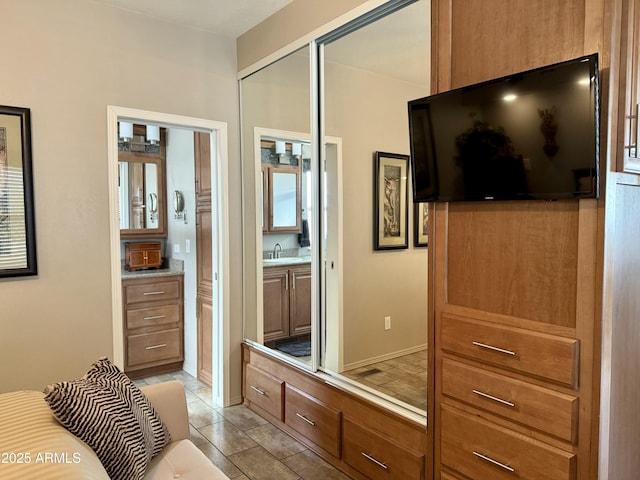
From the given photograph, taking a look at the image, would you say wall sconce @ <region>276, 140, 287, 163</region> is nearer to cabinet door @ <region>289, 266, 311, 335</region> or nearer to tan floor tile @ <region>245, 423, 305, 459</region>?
cabinet door @ <region>289, 266, 311, 335</region>

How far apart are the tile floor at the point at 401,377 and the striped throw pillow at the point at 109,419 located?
1176mm

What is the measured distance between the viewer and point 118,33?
2.89 meters

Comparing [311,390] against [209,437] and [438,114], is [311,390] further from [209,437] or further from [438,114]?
[438,114]

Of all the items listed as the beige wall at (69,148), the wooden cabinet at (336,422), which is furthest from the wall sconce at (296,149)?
the wooden cabinet at (336,422)

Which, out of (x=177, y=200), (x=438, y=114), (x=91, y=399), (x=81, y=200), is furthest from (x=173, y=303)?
(x=438, y=114)

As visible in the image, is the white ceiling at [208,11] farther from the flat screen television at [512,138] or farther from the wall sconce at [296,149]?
the flat screen television at [512,138]

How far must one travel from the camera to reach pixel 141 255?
4.30m

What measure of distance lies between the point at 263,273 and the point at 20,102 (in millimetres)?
1843

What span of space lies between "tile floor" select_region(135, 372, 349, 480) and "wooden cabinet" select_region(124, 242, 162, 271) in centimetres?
154

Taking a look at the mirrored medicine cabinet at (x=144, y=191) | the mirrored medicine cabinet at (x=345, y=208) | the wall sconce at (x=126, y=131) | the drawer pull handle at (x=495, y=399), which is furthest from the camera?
the mirrored medicine cabinet at (x=144, y=191)

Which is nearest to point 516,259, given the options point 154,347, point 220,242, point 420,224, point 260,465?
point 420,224

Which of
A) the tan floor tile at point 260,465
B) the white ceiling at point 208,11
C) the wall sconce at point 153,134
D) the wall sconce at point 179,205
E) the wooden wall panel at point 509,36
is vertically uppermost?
the white ceiling at point 208,11

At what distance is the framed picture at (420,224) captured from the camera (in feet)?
7.02

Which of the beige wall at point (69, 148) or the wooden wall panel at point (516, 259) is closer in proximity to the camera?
the wooden wall panel at point (516, 259)
